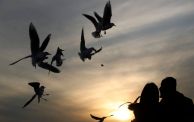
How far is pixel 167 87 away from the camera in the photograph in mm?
21422

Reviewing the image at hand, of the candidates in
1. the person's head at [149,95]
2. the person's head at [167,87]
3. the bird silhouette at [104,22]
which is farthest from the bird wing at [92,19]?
the person's head at [149,95]

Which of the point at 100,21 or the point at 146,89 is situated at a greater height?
the point at 100,21

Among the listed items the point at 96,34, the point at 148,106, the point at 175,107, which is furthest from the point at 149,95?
the point at 96,34

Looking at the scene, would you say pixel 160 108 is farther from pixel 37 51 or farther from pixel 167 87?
pixel 37 51

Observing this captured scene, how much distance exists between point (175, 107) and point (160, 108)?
528 millimetres

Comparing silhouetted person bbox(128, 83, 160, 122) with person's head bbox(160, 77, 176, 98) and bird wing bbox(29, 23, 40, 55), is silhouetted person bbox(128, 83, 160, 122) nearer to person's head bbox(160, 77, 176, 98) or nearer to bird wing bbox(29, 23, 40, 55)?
person's head bbox(160, 77, 176, 98)

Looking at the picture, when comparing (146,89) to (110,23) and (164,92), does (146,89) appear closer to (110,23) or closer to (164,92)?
(164,92)

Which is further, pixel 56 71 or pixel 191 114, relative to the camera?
pixel 56 71

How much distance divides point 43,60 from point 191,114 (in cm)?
635

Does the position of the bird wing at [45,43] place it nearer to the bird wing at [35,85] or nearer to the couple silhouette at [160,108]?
the bird wing at [35,85]

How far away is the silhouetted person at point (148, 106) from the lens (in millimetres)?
20406

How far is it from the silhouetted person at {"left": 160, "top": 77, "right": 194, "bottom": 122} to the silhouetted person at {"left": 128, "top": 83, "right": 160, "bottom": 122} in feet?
0.98

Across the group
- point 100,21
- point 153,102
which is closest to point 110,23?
point 100,21

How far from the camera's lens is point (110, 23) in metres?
24.2
